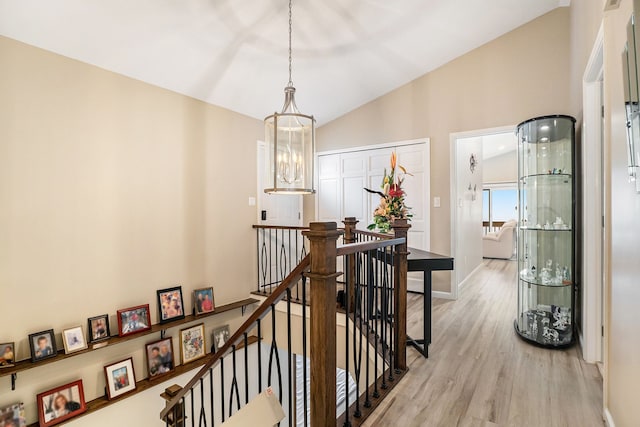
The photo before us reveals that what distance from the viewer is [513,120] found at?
11.7 feet

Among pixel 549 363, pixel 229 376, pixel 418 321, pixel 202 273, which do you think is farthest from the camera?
pixel 229 376

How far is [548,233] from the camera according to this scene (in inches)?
109

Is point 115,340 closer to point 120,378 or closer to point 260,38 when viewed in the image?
point 120,378

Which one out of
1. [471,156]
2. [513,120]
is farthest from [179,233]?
[471,156]

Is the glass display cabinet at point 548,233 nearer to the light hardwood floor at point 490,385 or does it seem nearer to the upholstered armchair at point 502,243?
the light hardwood floor at point 490,385

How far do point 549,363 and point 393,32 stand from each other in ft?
10.7

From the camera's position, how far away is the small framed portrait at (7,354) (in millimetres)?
2404

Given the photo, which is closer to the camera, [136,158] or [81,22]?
[81,22]

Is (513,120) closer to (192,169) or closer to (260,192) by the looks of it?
(260,192)

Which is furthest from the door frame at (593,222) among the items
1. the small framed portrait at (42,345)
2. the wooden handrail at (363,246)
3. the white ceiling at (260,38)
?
the small framed portrait at (42,345)

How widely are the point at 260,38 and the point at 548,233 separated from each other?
3.21 metres

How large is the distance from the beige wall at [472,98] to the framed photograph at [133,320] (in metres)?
3.42

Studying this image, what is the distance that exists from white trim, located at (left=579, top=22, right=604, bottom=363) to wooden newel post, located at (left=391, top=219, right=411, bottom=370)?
135 cm

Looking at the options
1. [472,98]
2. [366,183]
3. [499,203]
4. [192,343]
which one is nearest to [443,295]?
[366,183]
